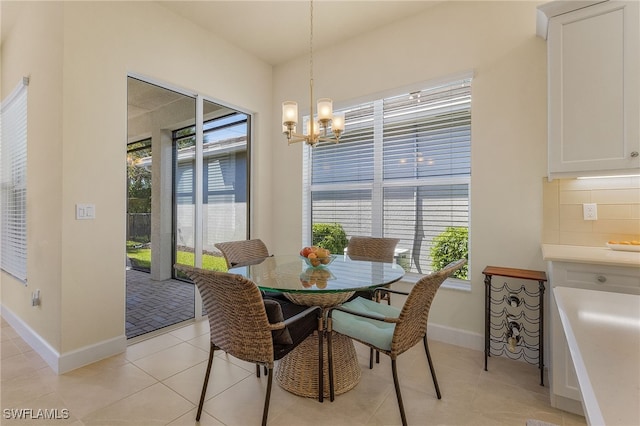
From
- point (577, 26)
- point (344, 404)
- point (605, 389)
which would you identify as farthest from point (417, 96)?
point (605, 389)

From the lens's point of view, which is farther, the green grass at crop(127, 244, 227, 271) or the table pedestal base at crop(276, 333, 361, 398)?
the green grass at crop(127, 244, 227, 271)

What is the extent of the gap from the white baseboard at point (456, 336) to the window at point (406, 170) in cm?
55

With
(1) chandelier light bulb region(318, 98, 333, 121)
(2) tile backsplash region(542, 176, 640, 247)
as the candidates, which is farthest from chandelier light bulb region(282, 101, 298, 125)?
(2) tile backsplash region(542, 176, 640, 247)

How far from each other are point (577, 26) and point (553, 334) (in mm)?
1932

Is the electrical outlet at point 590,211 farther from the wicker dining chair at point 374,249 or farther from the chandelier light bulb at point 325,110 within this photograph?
the chandelier light bulb at point 325,110

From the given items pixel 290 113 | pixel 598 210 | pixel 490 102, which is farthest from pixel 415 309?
pixel 490 102

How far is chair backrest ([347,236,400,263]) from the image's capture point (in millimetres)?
2816

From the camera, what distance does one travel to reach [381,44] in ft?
10.4

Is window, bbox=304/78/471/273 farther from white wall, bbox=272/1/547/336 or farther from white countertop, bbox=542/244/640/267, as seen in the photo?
white countertop, bbox=542/244/640/267

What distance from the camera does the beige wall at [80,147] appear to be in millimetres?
2301

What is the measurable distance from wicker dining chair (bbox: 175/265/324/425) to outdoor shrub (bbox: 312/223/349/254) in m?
1.80

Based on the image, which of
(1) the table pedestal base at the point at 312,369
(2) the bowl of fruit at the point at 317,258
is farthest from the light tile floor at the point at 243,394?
(2) the bowl of fruit at the point at 317,258

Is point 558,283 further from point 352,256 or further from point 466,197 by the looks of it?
point 352,256

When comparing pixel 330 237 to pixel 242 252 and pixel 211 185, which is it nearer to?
pixel 242 252
